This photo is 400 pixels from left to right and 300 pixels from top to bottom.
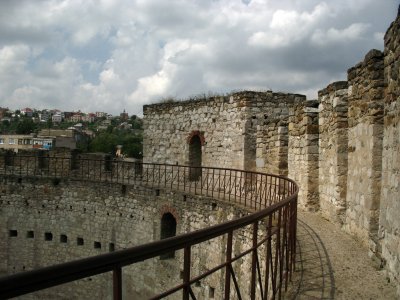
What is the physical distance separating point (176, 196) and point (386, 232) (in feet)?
26.3

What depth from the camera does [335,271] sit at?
5.61 metres

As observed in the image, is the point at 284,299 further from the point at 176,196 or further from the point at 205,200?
the point at 176,196

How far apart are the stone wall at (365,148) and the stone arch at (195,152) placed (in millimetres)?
9026

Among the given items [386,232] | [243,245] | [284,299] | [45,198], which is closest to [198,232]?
[284,299]

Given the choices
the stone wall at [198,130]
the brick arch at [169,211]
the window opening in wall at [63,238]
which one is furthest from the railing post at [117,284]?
the window opening in wall at [63,238]

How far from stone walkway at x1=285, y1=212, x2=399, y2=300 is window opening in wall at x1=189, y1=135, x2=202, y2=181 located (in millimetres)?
9134

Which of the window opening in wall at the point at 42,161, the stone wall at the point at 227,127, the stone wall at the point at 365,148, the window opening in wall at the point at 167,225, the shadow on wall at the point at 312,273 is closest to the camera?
the shadow on wall at the point at 312,273

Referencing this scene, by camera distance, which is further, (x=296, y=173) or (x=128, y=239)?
(x=128, y=239)

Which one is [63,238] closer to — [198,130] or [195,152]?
[195,152]

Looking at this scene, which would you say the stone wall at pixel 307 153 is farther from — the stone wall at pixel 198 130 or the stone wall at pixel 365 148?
the stone wall at pixel 198 130

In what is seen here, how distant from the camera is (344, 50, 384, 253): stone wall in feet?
→ 20.6

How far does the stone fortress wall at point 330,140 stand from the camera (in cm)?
542

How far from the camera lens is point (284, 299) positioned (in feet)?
16.0

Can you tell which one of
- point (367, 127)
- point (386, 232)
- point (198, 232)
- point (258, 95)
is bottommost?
point (386, 232)
